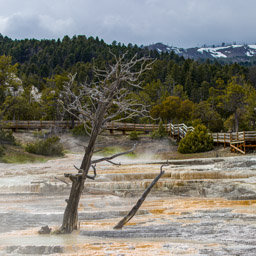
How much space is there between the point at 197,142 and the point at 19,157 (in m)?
13.9

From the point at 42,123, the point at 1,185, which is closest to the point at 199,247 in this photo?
the point at 1,185

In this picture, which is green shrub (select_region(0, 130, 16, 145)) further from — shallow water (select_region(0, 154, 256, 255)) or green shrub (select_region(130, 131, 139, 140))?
shallow water (select_region(0, 154, 256, 255))

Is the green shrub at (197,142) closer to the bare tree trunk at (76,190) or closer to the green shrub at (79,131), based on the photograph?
the green shrub at (79,131)

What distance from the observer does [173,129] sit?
3916cm

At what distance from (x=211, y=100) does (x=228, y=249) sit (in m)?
55.1

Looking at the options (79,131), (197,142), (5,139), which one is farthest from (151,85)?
(5,139)

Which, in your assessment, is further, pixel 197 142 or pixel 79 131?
pixel 79 131

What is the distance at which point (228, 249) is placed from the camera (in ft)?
24.6

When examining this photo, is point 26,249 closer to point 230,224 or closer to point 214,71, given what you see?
point 230,224

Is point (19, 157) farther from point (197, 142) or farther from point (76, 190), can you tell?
point (76, 190)

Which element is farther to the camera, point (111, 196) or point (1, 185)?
point (1, 185)

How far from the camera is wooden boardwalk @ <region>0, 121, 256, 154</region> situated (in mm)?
29280

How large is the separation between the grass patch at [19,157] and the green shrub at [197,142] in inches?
432

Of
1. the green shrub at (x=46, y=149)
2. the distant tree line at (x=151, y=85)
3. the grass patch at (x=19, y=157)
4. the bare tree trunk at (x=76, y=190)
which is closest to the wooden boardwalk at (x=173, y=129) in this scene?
the distant tree line at (x=151, y=85)
